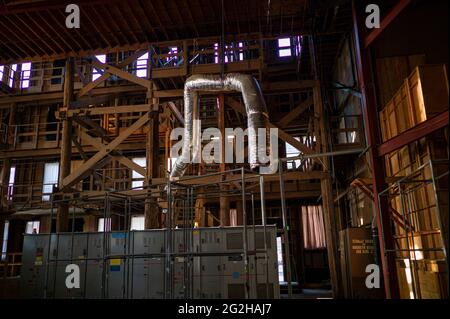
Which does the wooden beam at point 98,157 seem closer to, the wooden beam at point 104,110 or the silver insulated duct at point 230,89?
the wooden beam at point 104,110

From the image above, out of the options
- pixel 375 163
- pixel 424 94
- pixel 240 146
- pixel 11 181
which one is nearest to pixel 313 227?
pixel 240 146

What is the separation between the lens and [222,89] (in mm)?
13172

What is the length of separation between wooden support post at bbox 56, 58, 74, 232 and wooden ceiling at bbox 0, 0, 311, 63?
978 millimetres

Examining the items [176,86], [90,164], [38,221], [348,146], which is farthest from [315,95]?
[38,221]

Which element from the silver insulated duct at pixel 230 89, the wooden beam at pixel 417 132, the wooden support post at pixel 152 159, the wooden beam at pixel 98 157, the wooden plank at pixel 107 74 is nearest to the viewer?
the wooden beam at pixel 417 132

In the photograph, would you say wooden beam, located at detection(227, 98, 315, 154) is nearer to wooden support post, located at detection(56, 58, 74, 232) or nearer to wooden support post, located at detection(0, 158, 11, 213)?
wooden support post, located at detection(56, 58, 74, 232)

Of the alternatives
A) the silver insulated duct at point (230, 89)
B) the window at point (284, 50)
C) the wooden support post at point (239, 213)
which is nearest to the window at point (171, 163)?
the silver insulated duct at point (230, 89)

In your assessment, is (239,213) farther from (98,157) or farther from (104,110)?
(104,110)

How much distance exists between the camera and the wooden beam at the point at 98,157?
13.9 m

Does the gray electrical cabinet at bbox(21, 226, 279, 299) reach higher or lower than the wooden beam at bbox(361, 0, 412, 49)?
lower

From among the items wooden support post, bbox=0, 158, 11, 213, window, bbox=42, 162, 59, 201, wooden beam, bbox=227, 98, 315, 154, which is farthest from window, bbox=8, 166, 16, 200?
wooden beam, bbox=227, 98, 315, 154

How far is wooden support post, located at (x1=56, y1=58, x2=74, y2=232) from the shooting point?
13594 mm

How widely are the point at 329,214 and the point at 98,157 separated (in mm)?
8162

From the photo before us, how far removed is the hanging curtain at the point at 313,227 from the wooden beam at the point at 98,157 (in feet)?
36.7
